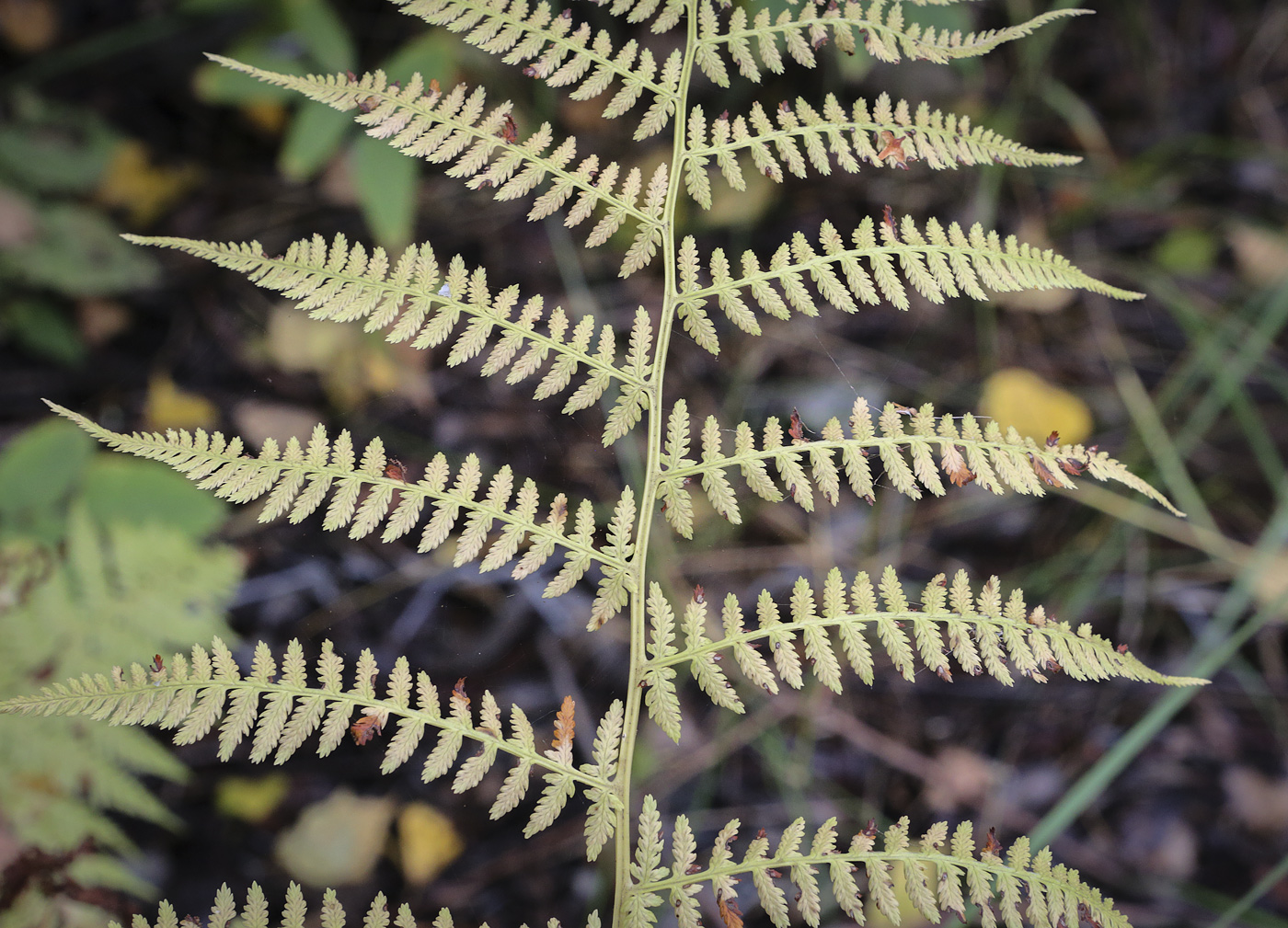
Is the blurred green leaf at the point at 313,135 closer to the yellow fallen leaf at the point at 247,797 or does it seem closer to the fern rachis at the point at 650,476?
the fern rachis at the point at 650,476

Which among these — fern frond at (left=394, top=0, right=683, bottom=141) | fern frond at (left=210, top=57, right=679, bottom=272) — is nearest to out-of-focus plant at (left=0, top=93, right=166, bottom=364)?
fern frond at (left=210, top=57, right=679, bottom=272)

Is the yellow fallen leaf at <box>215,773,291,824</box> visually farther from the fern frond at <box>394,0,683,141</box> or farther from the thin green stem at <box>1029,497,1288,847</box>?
the thin green stem at <box>1029,497,1288,847</box>

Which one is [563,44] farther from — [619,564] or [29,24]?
[29,24]

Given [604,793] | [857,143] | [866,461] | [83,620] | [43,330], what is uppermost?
[857,143]

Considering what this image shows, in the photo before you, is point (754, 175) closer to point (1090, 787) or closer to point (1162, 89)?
point (1162, 89)

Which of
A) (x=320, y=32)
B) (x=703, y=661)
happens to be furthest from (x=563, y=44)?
(x=320, y=32)

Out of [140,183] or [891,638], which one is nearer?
[891,638]

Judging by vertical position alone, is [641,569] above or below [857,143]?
below

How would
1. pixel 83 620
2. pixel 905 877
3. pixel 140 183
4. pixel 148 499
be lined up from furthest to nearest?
pixel 140 183, pixel 148 499, pixel 83 620, pixel 905 877

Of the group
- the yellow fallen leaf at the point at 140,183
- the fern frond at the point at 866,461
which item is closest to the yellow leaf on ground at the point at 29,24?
the yellow fallen leaf at the point at 140,183
